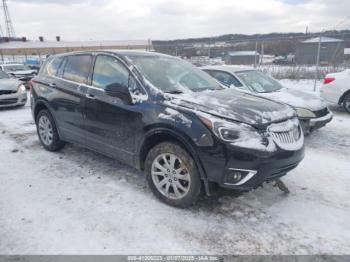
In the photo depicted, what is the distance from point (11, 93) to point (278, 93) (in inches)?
322

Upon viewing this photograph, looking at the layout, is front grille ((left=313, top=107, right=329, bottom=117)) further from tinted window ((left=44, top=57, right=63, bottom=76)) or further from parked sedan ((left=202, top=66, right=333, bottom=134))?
tinted window ((left=44, top=57, right=63, bottom=76))

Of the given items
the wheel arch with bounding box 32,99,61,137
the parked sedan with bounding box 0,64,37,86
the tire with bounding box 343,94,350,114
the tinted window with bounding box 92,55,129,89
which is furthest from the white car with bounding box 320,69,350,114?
the parked sedan with bounding box 0,64,37,86

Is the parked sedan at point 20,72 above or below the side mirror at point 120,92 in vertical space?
below

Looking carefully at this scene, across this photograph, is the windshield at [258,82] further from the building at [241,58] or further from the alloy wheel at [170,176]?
the building at [241,58]

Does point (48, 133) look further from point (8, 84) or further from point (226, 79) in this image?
point (8, 84)

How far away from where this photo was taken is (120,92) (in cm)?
389

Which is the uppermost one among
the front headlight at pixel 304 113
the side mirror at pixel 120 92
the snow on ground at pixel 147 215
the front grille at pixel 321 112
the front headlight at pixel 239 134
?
the side mirror at pixel 120 92

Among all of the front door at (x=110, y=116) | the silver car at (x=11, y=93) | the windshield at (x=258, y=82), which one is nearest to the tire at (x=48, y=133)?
the front door at (x=110, y=116)

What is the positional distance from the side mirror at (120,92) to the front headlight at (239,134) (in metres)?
1.10

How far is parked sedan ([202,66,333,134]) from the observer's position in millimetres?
6238

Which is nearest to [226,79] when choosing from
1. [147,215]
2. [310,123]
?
[310,123]

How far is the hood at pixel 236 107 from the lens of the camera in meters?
3.38

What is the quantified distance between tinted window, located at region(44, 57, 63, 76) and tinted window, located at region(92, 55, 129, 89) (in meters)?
1.23

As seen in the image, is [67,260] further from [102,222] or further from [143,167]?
[143,167]
